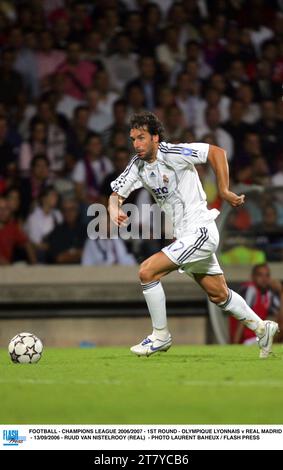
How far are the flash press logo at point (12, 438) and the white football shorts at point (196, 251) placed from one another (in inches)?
144

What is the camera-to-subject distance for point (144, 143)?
9.46 meters

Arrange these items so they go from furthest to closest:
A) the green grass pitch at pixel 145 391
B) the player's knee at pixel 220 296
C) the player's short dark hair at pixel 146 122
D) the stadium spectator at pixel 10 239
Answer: the stadium spectator at pixel 10 239, the player's knee at pixel 220 296, the player's short dark hair at pixel 146 122, the green grass pitch at pixel 145 391

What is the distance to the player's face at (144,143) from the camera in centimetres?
944

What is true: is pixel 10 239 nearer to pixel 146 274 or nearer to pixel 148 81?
pixel 148 81

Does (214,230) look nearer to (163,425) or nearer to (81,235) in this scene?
(163,425)

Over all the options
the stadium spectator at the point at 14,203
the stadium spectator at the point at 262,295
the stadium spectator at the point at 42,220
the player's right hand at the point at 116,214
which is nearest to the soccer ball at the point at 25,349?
the player's right hand at the point at 116,214

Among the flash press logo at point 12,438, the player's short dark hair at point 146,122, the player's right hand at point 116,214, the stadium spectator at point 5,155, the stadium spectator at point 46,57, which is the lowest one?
the flash press logo at point 12,438

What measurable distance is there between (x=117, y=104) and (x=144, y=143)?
20.6ft

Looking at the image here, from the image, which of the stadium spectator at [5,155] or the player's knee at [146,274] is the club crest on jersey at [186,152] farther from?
the stadium spectator at [5,155]

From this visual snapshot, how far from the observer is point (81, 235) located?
14273 mm

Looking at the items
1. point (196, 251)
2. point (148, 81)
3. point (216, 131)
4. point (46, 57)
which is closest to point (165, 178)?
point (196, 251)

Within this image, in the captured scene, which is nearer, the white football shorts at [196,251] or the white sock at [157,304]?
the white football shorts at [196,251]

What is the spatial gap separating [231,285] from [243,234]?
0.66m

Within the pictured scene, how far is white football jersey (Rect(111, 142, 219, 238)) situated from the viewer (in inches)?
375
